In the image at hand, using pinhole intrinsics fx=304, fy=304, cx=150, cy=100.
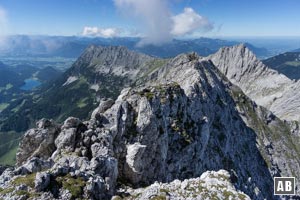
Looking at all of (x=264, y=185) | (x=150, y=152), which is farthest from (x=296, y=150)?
(x=150, y=152)

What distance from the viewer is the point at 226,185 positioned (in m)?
49.3

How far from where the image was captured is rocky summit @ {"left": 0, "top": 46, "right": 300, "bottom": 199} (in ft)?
136

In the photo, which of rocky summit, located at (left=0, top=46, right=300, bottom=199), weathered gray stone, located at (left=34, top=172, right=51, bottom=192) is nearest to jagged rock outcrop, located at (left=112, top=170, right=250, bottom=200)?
Answer: rocky summit, located at (left=0, top=46, right=300, bottom=199)

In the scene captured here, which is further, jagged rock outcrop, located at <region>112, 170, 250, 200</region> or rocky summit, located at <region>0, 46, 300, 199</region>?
jagged rock outcrop, located at <region>112, 170, 250, 200</region>

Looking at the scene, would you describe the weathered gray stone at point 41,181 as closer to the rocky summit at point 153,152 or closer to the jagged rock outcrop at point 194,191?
the rocky summit at point 153,152

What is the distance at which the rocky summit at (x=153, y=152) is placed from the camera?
41.4 meters

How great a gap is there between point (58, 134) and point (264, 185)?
3632 inches

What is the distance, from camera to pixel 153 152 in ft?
231

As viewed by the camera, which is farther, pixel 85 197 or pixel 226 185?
pixel 226 185

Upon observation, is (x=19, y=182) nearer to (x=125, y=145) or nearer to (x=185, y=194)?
(x=185, y=194)

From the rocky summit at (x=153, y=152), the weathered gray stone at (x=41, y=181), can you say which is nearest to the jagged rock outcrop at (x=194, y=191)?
the rocky summit at (x=153, y=152)

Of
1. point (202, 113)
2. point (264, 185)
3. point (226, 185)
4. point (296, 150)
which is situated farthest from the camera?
point (296, 150)

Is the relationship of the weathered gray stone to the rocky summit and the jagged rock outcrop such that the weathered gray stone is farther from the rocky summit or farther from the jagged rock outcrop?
the jagged rock outcrop

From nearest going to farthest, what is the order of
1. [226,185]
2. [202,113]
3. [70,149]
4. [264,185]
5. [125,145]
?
[226,185] → [70,149] → [125,145] → [202,113] → [264,185]
